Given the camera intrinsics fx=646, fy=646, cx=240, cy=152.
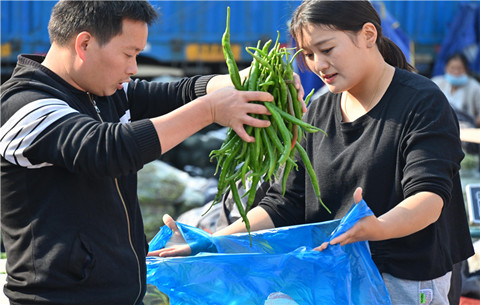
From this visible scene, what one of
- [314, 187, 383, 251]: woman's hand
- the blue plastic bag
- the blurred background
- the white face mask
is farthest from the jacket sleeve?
the blurred background

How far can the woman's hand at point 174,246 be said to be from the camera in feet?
8.60

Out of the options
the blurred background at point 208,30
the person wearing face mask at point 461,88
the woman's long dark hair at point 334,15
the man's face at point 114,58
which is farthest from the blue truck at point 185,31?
the man's face at point 114,58

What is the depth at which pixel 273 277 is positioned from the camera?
2488 millimetres

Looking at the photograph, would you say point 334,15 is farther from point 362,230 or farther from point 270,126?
point 362,230

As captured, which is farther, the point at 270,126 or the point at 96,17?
the point at 270,126

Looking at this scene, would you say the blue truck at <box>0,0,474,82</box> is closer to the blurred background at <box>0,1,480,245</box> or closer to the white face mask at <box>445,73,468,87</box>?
the blurred background at <box>0,1,480,245</box>

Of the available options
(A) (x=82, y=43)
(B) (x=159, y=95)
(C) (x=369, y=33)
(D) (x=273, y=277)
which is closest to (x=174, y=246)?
(D) (x=273, y=277)

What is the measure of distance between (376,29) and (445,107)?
0.45 meters

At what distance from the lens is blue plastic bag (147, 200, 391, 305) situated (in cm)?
244

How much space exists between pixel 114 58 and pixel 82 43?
0.34 ft

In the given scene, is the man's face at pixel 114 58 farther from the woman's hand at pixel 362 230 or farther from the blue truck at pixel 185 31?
the blue truck at pixel 185 31

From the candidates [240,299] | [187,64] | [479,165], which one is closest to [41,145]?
[240,299]

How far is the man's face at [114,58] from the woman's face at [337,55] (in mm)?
746

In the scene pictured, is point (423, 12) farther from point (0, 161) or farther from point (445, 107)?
point (0, 161)
